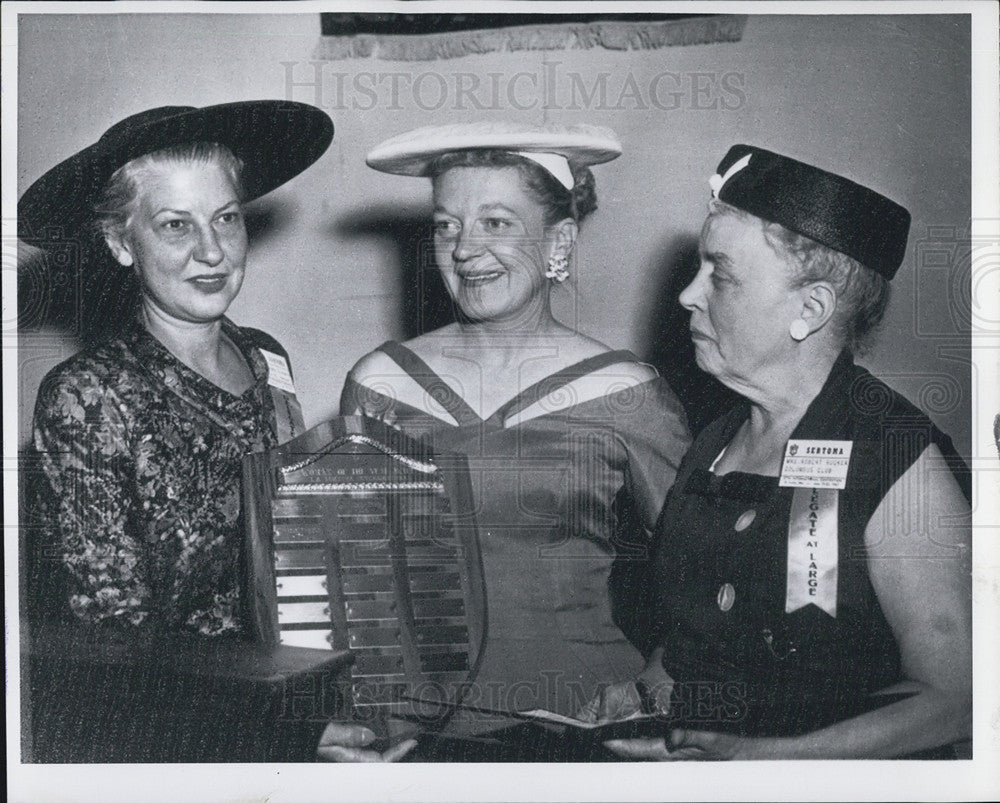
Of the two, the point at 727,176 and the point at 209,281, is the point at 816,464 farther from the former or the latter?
the point at 209,281

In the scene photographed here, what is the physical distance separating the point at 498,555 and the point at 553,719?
514 mm

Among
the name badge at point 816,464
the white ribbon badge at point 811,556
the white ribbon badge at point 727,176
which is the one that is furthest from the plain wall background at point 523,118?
the white ribbon badge at point 811,556

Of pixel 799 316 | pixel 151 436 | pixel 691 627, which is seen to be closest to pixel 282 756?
pixel 151 436

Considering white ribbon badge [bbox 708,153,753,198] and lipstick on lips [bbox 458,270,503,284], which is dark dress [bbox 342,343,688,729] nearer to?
lipstick on lips [bbox 458,270,503,284]

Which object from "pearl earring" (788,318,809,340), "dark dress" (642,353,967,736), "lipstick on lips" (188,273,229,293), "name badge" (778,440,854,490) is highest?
"lipstick on lips" (188,273,229,293)

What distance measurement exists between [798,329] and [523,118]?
3.36 feet

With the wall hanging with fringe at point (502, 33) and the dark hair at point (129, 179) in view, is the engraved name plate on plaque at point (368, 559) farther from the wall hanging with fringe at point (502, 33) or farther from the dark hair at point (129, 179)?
the wall hanging with fringe at point (502, 33)

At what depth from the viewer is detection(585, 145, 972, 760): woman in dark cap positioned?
344 cm

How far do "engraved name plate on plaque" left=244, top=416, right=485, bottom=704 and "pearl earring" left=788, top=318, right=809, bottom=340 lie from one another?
3.40 ft

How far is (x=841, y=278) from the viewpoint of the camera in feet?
11.5

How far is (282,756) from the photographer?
356 centimetres

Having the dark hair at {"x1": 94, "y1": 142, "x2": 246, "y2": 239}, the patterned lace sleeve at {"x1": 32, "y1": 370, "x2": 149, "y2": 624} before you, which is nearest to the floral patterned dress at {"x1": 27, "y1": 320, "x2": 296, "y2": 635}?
the patterned lace sleeve at {"x1": 32, "y1": 370, "x2": 149, "y2": 624}

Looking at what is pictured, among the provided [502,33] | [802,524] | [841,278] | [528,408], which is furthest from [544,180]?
[802,524]

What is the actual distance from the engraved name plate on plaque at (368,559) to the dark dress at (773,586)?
1.96ft
